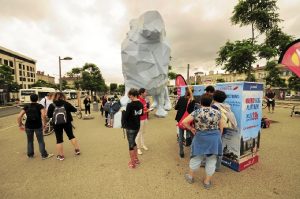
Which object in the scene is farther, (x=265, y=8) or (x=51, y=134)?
(x=265, y=8)

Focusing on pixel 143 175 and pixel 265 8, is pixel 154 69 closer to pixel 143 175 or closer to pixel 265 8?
pixel 143 175

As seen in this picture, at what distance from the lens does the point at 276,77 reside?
113 feet

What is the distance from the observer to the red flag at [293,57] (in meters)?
2.59

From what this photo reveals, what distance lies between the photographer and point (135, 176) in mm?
3510

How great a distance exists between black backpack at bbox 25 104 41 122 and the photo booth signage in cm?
434

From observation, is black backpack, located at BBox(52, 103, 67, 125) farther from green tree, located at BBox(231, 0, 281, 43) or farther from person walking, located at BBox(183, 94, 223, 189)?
green tree, located at BBox(231, 0, 281, 43)

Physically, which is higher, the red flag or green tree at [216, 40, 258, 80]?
green tree at [216, 40, 258, 80]

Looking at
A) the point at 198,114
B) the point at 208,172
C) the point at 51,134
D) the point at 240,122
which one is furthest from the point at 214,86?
the point at 51,134

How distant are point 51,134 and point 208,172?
620 cm

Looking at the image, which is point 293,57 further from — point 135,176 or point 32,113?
point 32,113

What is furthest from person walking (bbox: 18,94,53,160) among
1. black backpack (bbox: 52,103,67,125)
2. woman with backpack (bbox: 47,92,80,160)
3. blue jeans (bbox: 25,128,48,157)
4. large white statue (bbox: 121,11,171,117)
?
large white statue (bbox: 121,11,171,117)

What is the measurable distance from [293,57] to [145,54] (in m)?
7.80

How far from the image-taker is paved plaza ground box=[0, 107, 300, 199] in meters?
2.96

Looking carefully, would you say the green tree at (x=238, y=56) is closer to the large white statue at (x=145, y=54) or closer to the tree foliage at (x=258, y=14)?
the tree foliage at (x=258, y=14)
